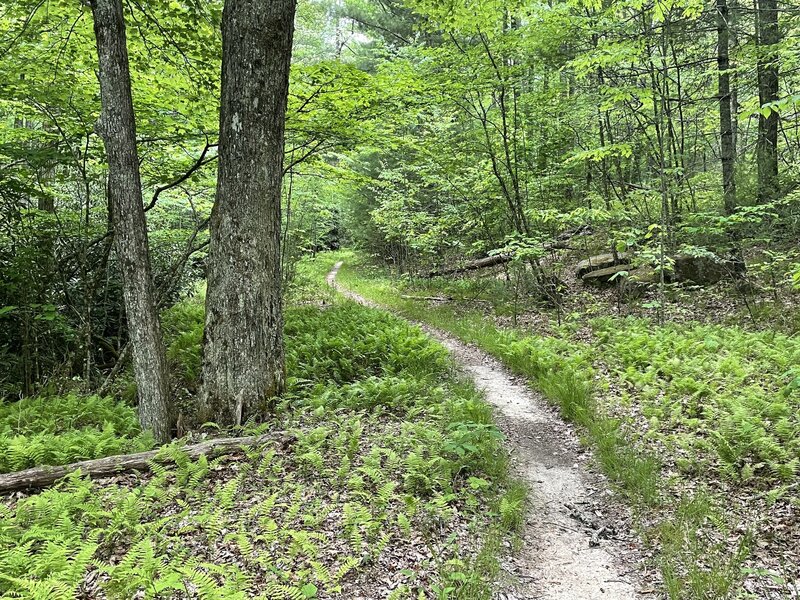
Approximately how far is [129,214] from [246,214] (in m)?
1.36

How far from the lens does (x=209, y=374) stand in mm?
6285

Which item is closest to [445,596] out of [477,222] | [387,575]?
[387,575]

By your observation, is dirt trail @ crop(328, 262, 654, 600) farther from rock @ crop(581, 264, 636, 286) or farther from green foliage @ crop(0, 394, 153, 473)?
rock @ crop(581, 264, 636, 286)

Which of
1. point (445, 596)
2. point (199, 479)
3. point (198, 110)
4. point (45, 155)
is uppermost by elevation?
point (198, 110)

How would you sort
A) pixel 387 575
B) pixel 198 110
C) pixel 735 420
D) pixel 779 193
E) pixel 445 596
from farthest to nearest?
pixel 779 193 → pixel 198 110 → pixel 735 420 → pixel 387 575 → pixel 445 596

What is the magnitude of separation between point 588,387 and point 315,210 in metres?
15.3

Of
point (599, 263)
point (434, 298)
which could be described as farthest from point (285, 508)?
point (599, 263)

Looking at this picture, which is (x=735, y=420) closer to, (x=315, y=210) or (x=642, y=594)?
(x=642, y=594)

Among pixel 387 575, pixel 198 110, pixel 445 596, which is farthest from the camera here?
pixel 198 110

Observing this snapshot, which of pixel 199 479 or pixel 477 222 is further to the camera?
pixel 477 222

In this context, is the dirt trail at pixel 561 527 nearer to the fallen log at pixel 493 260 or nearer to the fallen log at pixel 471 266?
the fallen log at pixel 493 260

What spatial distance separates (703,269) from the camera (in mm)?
11844

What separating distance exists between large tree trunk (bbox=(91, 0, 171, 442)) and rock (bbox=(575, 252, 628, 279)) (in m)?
12.1

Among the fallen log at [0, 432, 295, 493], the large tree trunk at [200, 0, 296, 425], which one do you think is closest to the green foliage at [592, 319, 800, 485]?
the fallen log at [0, 432, 295, 493]
